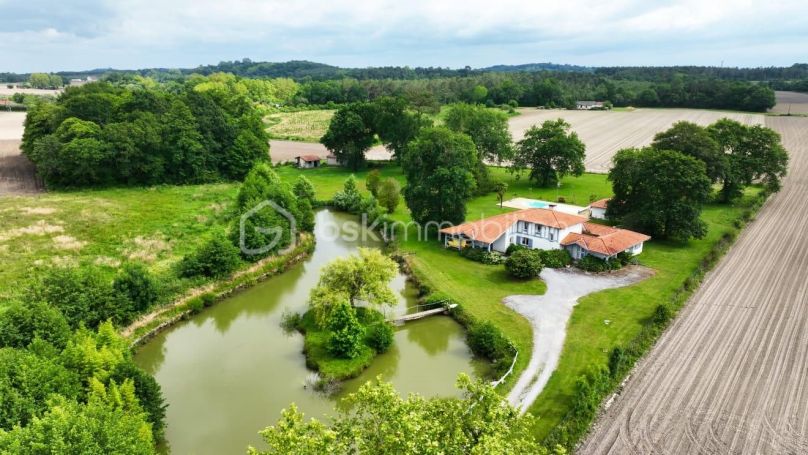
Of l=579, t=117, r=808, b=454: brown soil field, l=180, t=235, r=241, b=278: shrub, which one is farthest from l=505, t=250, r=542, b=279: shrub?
l=180, t=235, r=241, b=278: shrub

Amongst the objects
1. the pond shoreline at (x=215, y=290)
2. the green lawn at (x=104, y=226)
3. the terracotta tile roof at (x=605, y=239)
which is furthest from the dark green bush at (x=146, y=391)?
the terracotta tile roof at (x=605, y=239)

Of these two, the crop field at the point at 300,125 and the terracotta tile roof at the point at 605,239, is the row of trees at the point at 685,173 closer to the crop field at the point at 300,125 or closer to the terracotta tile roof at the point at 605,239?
the terracotta tile roof at the point at 605,239

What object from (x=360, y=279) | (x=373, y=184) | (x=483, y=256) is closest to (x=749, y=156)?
(x=483, y=256)

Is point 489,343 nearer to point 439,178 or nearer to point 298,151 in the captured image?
point 439,178

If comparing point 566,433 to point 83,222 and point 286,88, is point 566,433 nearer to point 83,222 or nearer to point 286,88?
point 83,222

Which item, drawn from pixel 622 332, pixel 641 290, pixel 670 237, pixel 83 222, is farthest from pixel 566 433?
pixel 83 222

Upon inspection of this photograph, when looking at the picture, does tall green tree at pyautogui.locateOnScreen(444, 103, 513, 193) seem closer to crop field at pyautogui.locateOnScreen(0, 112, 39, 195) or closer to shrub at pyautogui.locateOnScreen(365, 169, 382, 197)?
shrub at pyautogui.locateOnScreen(365, 169, 382, 197)
